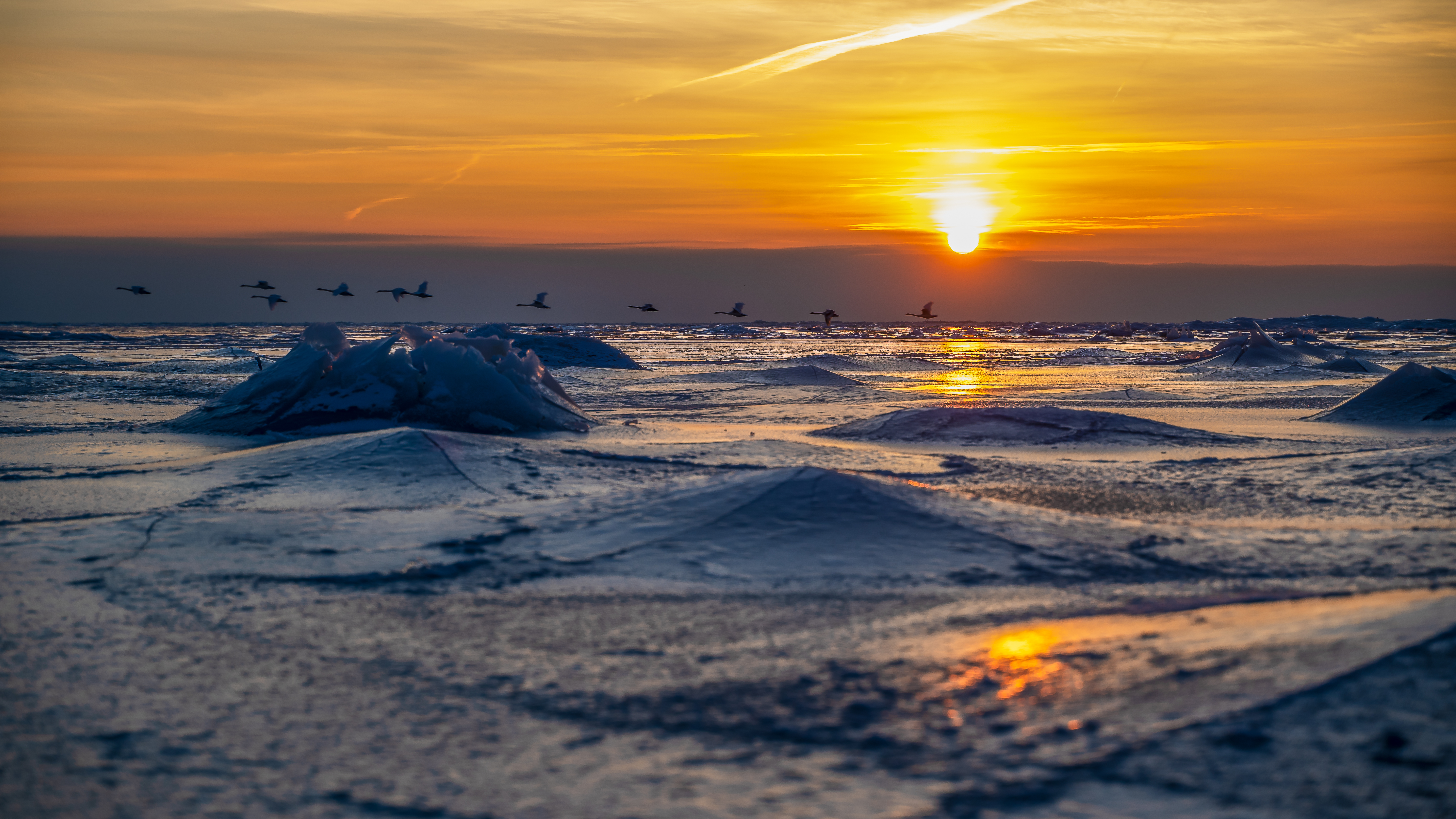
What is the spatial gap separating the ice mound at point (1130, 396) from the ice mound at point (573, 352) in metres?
9.59

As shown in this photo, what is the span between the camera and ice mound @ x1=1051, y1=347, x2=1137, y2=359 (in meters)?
28.0

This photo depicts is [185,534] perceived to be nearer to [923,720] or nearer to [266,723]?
[266,723]

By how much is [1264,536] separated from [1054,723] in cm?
281

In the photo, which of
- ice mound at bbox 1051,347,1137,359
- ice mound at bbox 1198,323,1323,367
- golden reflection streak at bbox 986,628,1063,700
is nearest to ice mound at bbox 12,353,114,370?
golden reflection streak at bbox 986,628,1063,700

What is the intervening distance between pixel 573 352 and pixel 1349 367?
47.6 feet

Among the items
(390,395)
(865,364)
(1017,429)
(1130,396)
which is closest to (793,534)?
(1017,429)

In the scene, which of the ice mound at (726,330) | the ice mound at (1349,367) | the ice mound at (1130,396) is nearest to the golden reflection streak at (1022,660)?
the ice mound at (1130,396)

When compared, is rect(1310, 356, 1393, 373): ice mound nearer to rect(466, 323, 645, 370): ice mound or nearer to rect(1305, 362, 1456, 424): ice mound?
rect(1305, 362, 1456, 424): ice mound

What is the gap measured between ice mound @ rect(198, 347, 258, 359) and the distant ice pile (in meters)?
14.4

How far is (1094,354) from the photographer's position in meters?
29.1

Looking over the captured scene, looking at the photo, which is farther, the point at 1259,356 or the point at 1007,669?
the point at 1259,356

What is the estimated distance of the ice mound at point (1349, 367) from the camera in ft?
60.0

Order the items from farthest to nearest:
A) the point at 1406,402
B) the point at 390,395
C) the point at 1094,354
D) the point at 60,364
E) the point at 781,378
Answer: the point at 1094,354 < the point at 60,364 < the point at 781,378 < the point at 1406,402 < the point at 390,395

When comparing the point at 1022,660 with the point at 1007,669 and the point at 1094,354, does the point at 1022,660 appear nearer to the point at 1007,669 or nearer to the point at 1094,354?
the point at 1007,669
